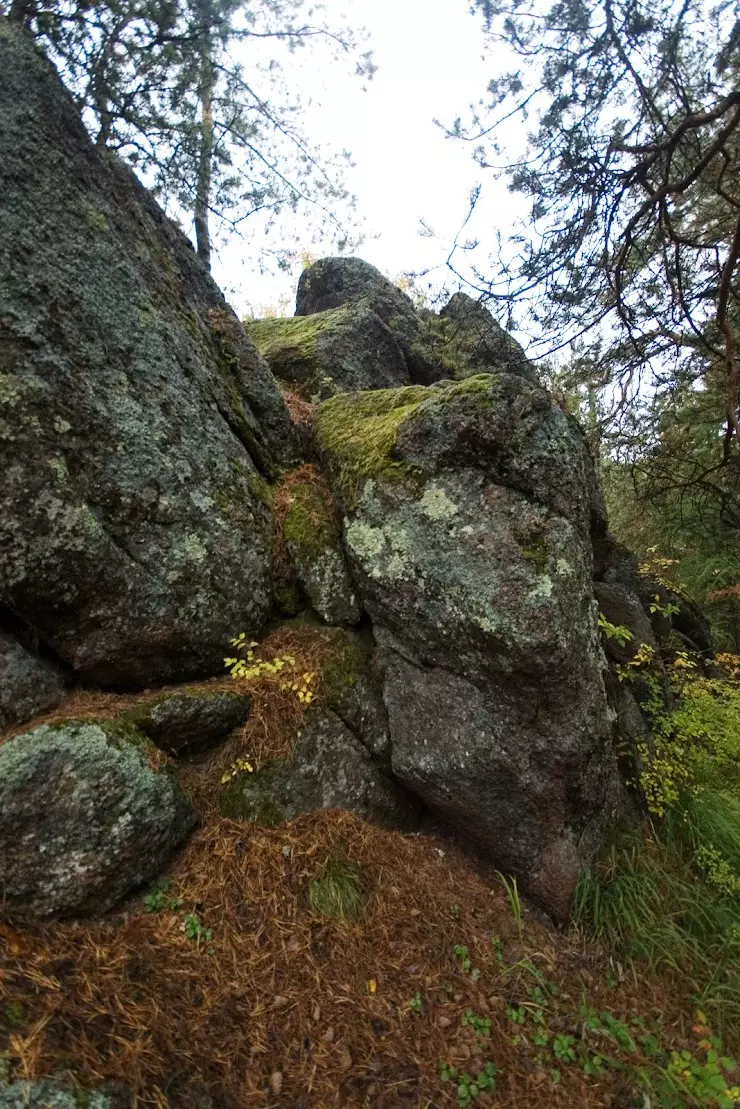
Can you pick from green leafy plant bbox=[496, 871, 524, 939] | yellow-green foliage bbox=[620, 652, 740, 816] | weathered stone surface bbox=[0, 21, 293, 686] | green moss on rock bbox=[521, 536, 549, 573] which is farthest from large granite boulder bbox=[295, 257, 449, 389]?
green leafy plant bbox=[496, 871, 524, 939]

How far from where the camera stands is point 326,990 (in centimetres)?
261

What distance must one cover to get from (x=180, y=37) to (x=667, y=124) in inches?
144

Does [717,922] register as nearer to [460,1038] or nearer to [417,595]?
[460,1038]

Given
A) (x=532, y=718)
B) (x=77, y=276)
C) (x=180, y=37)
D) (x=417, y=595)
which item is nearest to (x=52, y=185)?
(x=77, y=276)

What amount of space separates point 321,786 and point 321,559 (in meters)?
1.51

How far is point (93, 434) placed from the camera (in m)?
3.12

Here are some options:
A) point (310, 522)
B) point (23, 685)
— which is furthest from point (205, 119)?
point (23, 685)

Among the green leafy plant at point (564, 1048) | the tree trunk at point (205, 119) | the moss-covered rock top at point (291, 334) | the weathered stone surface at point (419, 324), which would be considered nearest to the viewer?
the green leafy plant at point (564, 1048)

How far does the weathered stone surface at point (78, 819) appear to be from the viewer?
94.4 inches

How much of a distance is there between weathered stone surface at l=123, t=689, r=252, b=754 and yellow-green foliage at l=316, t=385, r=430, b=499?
1623 millimetres

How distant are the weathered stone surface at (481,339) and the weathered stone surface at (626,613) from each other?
2122mm

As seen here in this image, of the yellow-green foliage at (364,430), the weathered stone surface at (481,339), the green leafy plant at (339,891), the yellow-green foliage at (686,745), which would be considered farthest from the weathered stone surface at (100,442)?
the yellow-green foliage at (686,745)

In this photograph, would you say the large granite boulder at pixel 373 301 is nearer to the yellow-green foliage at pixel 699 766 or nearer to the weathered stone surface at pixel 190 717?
the yellow-green foliage at pixel 699 766

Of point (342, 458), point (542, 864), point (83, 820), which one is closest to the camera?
point (83, 820)
